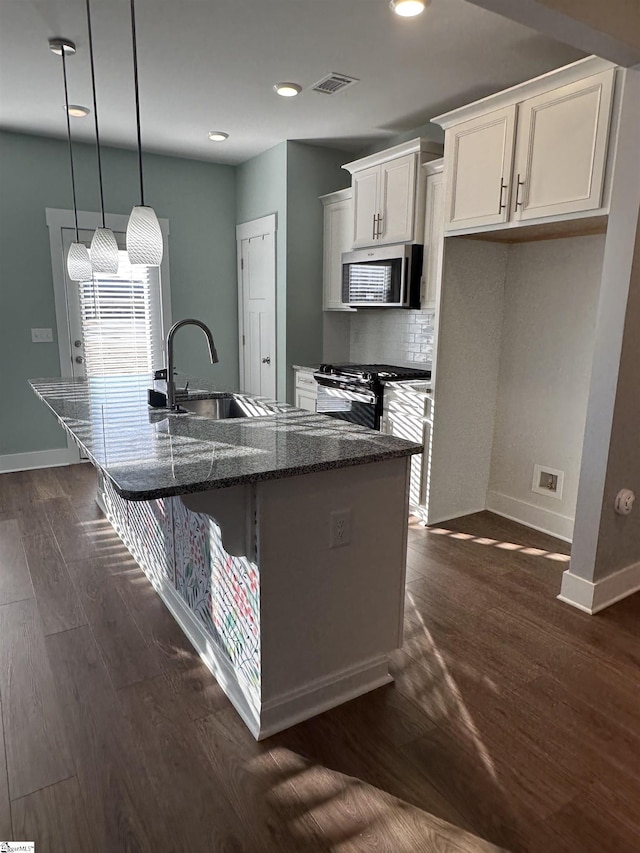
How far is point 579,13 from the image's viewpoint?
1.91 m

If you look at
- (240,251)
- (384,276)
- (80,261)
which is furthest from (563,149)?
(240,251)

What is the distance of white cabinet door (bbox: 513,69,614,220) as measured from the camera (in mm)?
2514

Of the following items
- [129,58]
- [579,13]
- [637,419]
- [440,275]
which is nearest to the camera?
[579,13]

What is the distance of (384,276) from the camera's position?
3.89 metres

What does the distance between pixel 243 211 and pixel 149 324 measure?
4.49 ft

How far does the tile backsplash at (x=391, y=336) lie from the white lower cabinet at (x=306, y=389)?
57 cm

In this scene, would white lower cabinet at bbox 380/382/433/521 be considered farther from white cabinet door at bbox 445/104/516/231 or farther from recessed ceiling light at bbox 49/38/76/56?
recessed ceiling light at bbox 49/38/76/56

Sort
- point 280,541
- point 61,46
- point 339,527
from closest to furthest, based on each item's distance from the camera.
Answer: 1. point 280,541
2. point 339,527
3. point 61,46

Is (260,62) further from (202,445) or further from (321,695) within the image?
(321,695)

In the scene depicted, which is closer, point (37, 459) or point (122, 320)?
point (37, 459)

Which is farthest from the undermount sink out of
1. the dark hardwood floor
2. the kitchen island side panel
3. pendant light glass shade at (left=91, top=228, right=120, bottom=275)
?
the dark hardwood floor

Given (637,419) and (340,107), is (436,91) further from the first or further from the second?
(637,419)

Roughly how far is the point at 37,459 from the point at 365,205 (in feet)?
11.3

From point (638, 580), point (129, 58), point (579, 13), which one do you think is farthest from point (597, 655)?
point (129, 58)
